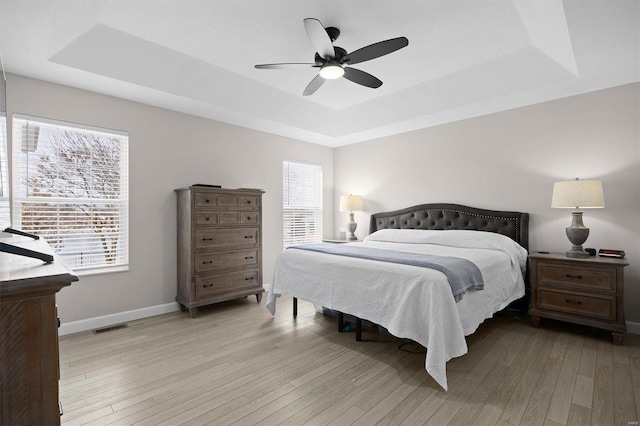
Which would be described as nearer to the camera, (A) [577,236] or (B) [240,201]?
(A) [577,236]

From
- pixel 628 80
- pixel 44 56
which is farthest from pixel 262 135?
pixel 628 80

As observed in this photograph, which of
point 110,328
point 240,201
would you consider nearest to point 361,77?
point 240,201

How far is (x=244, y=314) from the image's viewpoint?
3.80 metres

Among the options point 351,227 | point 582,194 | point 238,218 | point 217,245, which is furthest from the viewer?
point 351,227

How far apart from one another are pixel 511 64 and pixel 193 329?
4.45m

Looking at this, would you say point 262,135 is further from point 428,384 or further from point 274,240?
point 428,384

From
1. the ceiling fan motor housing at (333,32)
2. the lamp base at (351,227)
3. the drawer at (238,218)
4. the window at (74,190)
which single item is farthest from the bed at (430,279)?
the ceiling fan motor housing at (333,32)

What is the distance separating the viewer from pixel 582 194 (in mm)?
3086

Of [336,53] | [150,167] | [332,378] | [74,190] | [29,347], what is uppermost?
[336,53]

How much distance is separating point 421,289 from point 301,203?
3.52 m

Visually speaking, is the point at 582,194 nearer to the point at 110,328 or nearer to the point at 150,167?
the point at 150,167

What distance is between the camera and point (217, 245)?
390 cm

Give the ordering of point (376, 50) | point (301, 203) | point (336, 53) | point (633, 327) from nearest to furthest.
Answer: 1. point (376, 50)
2. point (336, 53)
3. point (633, 327)
4. point (301, 203)

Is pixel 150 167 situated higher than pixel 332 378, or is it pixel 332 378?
pixel 150 167
